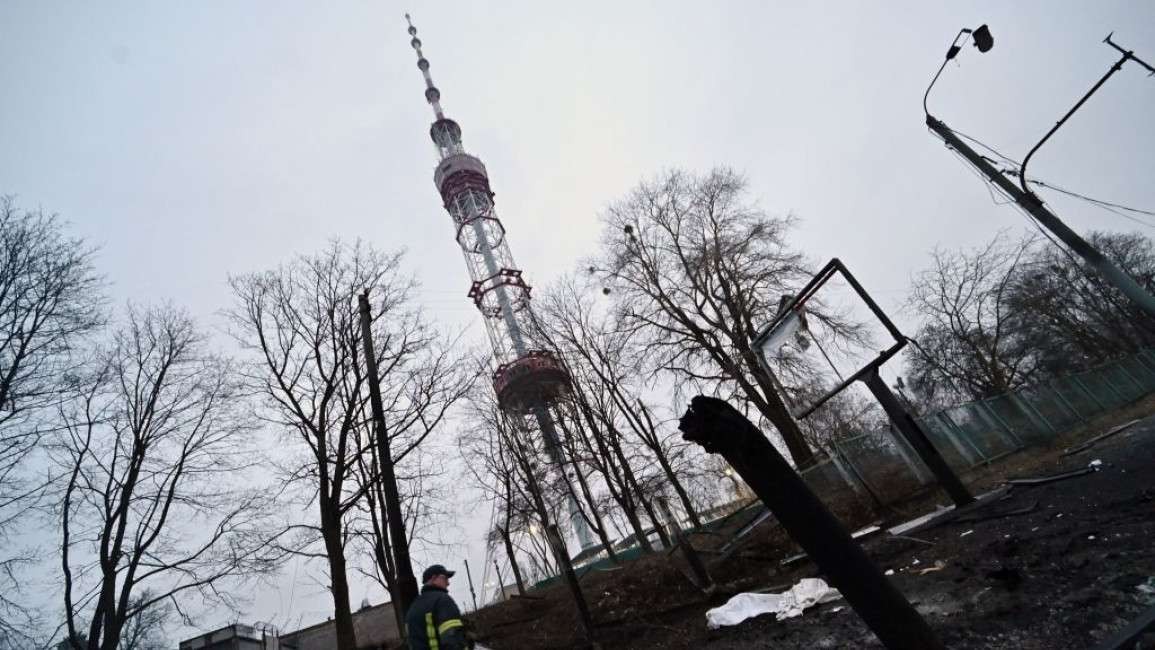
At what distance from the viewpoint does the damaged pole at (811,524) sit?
7.66 feet

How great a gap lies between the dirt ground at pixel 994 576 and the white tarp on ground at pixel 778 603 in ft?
0.44

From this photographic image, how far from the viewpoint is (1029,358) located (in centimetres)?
3656

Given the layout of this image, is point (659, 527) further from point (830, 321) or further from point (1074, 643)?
point (1074, 643)

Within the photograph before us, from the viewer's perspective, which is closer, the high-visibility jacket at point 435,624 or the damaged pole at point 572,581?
the high-visibility jacket at point 435,624

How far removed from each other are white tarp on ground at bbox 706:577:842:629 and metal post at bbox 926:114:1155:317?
7.11 metres

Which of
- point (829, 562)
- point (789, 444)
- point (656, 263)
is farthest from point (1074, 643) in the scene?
point (656, 263)

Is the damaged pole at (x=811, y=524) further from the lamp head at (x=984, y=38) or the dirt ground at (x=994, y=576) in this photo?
the lamp head at (x=984, y=38)

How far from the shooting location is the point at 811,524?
2537 millimetres

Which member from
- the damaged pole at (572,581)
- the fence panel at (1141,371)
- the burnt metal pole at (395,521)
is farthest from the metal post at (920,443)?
the fence panel at (1141,371)

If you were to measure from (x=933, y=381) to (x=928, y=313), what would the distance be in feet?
39.7

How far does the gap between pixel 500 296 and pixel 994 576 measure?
103ft

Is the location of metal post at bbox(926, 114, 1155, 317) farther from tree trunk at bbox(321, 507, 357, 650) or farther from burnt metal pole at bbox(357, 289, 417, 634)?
tree trunk at bbox(321, 507, 357, 650)

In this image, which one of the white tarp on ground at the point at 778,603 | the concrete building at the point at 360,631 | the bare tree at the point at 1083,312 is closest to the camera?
the white tarp on ground at the point at 778,603

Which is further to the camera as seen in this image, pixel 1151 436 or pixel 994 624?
pixel 1151 436
